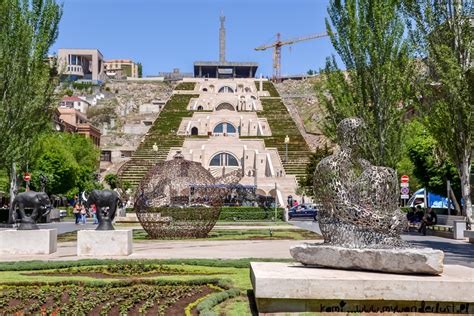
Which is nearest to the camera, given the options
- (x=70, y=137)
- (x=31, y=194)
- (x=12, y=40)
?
(x=31, y=194)

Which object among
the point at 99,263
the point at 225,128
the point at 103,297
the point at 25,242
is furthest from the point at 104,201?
the point at 225,128

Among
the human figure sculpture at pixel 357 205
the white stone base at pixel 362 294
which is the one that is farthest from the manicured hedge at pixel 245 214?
the white stone base at pixel 362 294

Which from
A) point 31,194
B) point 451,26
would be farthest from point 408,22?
point 31,194

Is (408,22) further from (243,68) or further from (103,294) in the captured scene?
(243,68)

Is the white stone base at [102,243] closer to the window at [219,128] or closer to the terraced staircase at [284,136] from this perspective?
the terraced staircase at [284,136]

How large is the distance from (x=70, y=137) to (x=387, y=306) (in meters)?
56.4

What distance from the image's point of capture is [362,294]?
7848 millimetres

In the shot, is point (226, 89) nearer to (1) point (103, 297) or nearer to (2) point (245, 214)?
(2) point (245, 214)

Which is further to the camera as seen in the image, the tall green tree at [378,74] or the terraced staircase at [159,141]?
the terraced staircase at [159,141]

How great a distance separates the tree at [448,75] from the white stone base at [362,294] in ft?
47.9

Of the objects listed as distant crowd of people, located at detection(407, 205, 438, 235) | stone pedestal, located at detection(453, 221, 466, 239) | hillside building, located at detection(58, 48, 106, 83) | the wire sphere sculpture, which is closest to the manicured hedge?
distant crowd of people, located at detection(407, 205, 438, 235)

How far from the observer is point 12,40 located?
24047 millimetres

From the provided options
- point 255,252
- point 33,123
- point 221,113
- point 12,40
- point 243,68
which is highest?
point 243,68

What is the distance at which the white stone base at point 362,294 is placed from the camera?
7.82 metres
